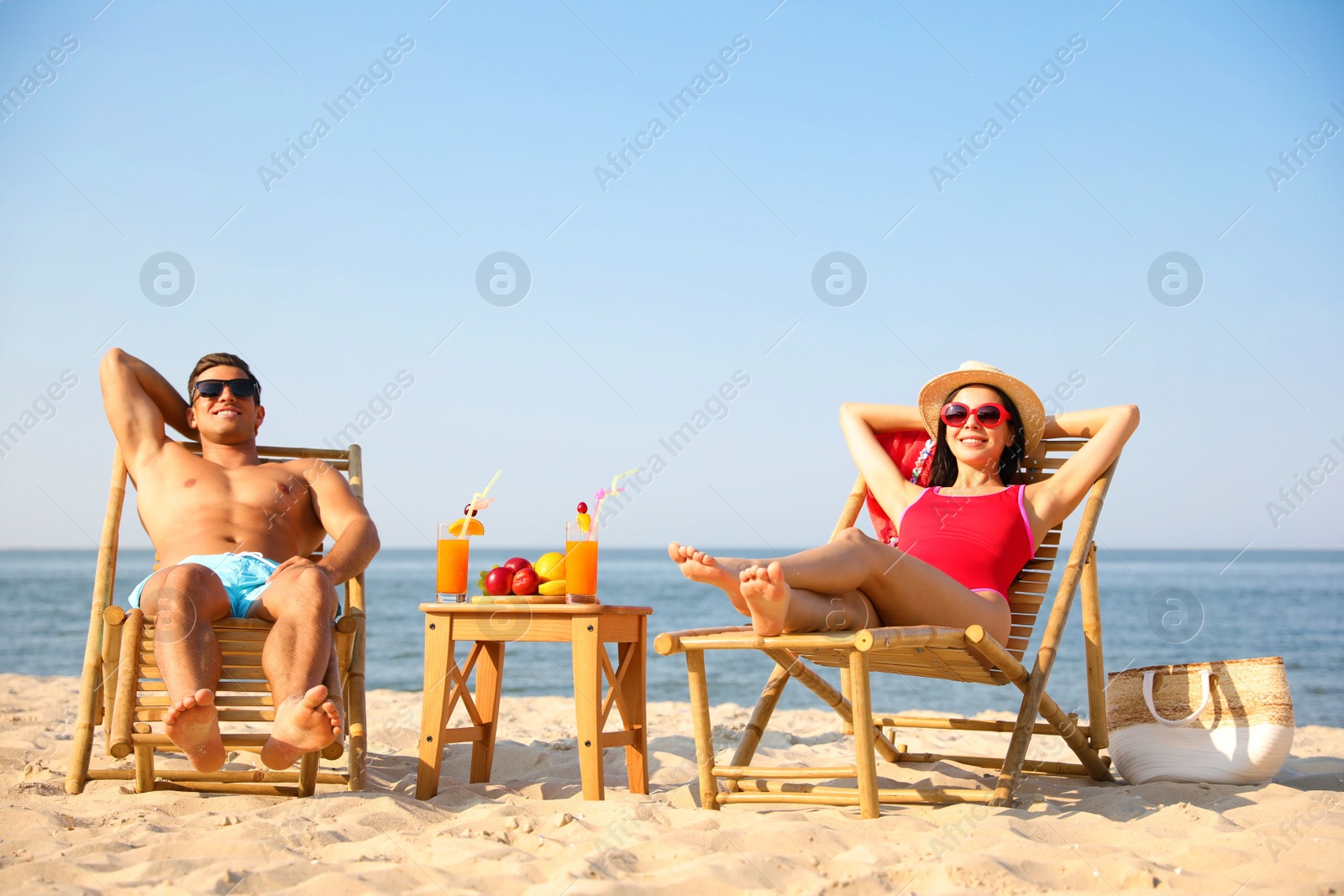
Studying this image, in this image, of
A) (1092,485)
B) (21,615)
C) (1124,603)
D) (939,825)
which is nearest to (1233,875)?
(939,825)

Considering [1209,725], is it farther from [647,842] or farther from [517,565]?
[517,565]

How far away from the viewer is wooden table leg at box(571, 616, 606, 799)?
3.12 m

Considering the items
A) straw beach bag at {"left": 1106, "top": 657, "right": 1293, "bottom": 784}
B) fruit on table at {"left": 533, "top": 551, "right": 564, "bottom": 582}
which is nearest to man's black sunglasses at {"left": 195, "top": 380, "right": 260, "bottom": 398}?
fruit on table at {"left": 533, "top": 551, "right": 564, "bottom": 582}

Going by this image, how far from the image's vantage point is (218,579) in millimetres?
3160

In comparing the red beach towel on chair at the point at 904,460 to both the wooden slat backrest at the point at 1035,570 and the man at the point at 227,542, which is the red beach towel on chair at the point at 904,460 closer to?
the wooden slat backrest at the point at 1035,570

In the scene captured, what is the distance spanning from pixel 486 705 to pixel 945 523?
1.73m

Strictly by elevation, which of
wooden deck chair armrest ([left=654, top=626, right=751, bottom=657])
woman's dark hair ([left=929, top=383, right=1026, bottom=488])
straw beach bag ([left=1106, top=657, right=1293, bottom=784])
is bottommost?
Result: straw beach bag ([left=1106, top=657, right=1293, bottom=784])

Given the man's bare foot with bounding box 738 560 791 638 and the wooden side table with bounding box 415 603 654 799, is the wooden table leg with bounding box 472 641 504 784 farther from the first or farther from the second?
the man's bare foot with bounding box 738 560 791 638

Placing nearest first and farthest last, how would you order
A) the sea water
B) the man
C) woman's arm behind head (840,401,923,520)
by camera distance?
1. the man
2. woman's arm behind head (840,401,923,520)
3. the sea water

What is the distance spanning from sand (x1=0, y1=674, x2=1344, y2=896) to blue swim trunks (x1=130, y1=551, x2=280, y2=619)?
0.57 meters

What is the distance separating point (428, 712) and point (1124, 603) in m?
23.1

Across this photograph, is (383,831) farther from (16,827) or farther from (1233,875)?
(1233,875)

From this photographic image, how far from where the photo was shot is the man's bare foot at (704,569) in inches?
104

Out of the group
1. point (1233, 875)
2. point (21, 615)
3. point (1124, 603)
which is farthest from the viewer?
point (1124, 603)
